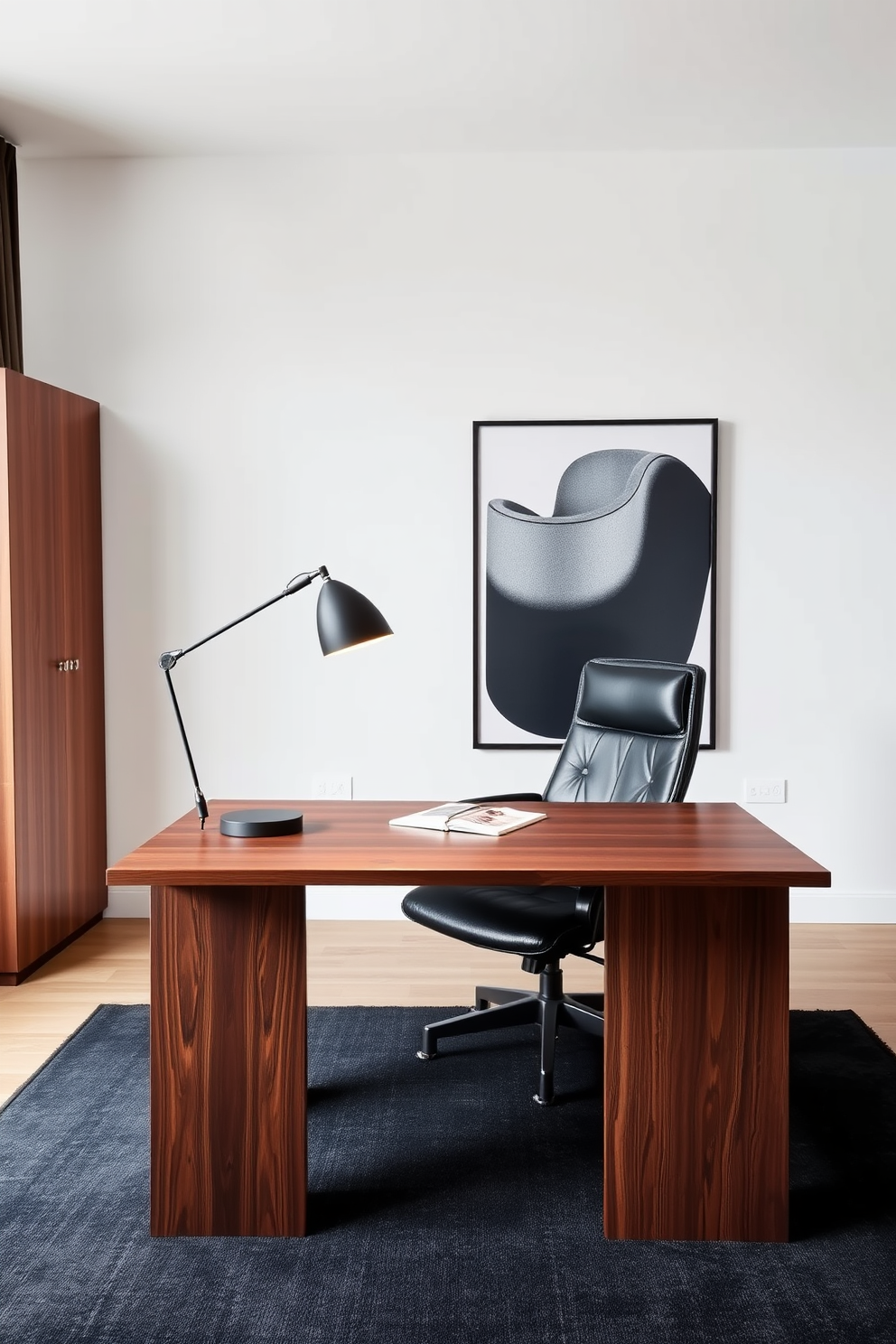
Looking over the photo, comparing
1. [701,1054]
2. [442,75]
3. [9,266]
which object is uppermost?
[442,75]

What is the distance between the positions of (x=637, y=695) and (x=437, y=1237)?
1436mm

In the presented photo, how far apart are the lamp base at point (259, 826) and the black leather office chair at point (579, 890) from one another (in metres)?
0.53

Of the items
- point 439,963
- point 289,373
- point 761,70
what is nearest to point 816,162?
point 761,70

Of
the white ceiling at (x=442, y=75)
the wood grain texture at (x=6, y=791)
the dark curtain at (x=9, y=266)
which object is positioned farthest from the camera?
the dark curtain at (x=9, y=266)

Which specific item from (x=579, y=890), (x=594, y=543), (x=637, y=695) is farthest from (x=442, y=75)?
(x=579, y=890)

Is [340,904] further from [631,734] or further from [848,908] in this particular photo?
[848,908]

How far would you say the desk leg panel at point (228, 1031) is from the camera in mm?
1947

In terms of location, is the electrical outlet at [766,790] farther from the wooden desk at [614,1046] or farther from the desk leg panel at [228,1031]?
the desk leg panel at [228,1031]

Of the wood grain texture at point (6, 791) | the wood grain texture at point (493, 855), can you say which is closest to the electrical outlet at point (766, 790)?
the wood grain texture at point (493, 855)

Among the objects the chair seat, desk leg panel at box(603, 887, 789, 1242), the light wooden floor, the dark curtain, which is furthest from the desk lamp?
the dark curtain

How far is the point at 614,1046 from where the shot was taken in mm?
1940

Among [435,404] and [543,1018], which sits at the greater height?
[435,404]

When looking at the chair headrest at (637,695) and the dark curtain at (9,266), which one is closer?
the chair headrest at (637,695)

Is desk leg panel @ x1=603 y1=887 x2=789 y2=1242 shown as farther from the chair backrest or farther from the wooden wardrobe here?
the wooden wardrobe
